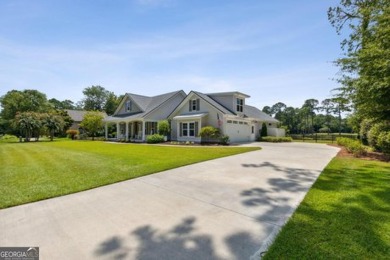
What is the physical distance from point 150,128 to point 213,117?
817cm

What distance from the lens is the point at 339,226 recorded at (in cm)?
349

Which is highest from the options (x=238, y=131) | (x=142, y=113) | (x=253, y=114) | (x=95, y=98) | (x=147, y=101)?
(x=95, y=98)

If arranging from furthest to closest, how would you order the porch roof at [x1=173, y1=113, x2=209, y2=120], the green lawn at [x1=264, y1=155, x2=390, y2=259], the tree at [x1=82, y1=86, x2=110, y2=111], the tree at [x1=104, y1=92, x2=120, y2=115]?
→ the tree at [x1=82, y1=86, x2=110, y2=111] → the tree at [x1=104, y1=92, x2=120, y2=115] → the porch roof at [x1=173, y1=113, x2=209, y2=120] → the green lawn at [x1=264, y1=155, x2=390, y2=259]

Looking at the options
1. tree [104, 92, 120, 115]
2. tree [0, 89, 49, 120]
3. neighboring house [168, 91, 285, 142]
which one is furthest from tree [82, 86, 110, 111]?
neighboring house [168, 91, 285, 142]

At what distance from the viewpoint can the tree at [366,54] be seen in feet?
27.2

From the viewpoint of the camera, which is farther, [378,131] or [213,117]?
[213,117]

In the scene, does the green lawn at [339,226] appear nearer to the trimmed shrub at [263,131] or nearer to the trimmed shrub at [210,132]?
the trimmed shrub at [210,132]

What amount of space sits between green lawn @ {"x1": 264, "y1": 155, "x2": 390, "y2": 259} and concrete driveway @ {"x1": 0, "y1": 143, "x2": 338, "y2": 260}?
0.27m

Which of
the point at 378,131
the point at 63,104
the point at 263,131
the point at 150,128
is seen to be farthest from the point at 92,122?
the point at 63,104

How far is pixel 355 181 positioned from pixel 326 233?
170 inches

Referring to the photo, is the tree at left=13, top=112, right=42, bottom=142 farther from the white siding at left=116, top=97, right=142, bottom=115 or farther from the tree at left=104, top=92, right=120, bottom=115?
the tree at left=104, top=92, right=120, bottom=115
